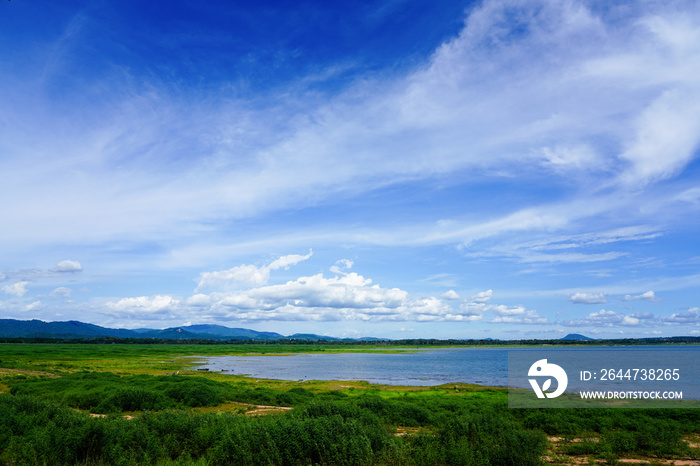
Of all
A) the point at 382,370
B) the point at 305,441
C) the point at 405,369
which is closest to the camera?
the point at 305,441

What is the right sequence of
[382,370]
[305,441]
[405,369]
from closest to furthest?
[305,441]
[382,370]
[405,369]

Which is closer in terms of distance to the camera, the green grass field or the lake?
the green grass field

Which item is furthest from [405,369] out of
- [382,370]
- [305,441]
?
[305,441]

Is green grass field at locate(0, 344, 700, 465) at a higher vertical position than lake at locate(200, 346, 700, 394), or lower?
higher

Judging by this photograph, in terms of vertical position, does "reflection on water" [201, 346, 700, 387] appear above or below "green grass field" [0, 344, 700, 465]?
below

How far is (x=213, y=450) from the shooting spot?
12.7 metres

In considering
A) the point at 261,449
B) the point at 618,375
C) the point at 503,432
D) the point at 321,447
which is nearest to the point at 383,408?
the point at 503,432

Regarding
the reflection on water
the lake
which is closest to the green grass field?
the lake

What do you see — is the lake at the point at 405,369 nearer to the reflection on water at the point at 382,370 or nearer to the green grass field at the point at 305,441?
the reflection on water at the point at 382,370

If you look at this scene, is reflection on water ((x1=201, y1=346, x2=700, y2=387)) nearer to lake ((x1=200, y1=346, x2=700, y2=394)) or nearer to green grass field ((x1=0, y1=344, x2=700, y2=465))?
lake ((x1=200, y1=346, x2=700, y2=394))

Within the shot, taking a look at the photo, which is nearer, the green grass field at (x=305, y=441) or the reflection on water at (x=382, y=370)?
the green grass field at (x=305, y=441)

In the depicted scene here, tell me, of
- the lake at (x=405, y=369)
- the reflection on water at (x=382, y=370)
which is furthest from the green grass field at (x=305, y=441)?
the reflection on water at (x=382, y=370)

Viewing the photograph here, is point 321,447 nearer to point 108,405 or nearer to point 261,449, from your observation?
point 261,449

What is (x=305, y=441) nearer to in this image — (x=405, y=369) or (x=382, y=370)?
(x=382, y=370)
